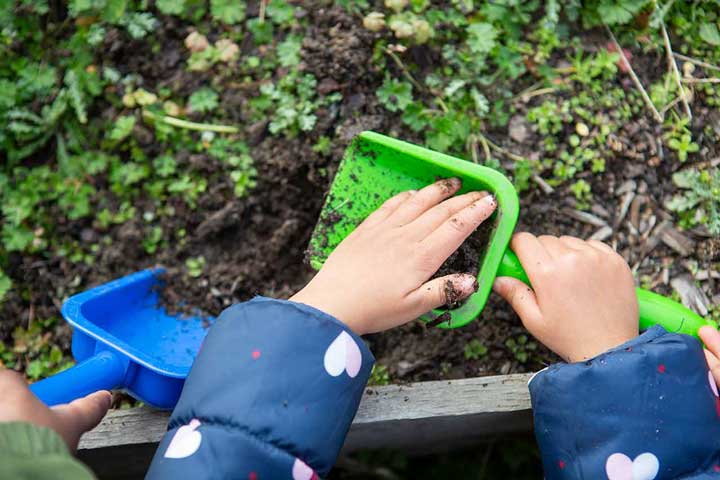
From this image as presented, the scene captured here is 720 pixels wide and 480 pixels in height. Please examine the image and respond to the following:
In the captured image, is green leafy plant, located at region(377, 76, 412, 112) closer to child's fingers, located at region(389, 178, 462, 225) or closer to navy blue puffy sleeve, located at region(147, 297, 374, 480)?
child's fingers, located at region(389, 178, 462, 225)

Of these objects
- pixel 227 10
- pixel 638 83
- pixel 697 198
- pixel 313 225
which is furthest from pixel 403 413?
pixel 227 10

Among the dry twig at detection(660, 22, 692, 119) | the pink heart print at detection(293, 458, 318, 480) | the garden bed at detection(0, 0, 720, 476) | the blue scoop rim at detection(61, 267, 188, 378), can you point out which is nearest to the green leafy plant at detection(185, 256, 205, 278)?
the garden bed at detection(0, 0, 720, 476)

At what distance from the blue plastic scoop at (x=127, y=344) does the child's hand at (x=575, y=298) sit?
0.80 meters

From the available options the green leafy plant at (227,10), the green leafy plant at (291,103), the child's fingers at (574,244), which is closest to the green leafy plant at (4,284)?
the green leafy plant at (291,103)

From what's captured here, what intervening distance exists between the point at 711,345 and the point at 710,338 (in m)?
0.02

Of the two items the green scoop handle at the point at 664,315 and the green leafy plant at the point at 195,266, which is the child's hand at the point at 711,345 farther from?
the green leafy plant at the point at 195,266

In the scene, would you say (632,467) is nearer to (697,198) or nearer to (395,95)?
(697,198)

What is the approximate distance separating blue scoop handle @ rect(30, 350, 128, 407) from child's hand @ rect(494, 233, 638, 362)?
881mm

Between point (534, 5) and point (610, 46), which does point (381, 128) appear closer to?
point (534, 5)

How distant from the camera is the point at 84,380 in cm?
133

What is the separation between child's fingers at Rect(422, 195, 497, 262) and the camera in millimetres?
1420

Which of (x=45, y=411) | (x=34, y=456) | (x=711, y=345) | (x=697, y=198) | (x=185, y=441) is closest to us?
(x=34, y=456)

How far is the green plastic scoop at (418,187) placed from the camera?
1.46m

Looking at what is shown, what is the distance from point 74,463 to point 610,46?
1712mm
